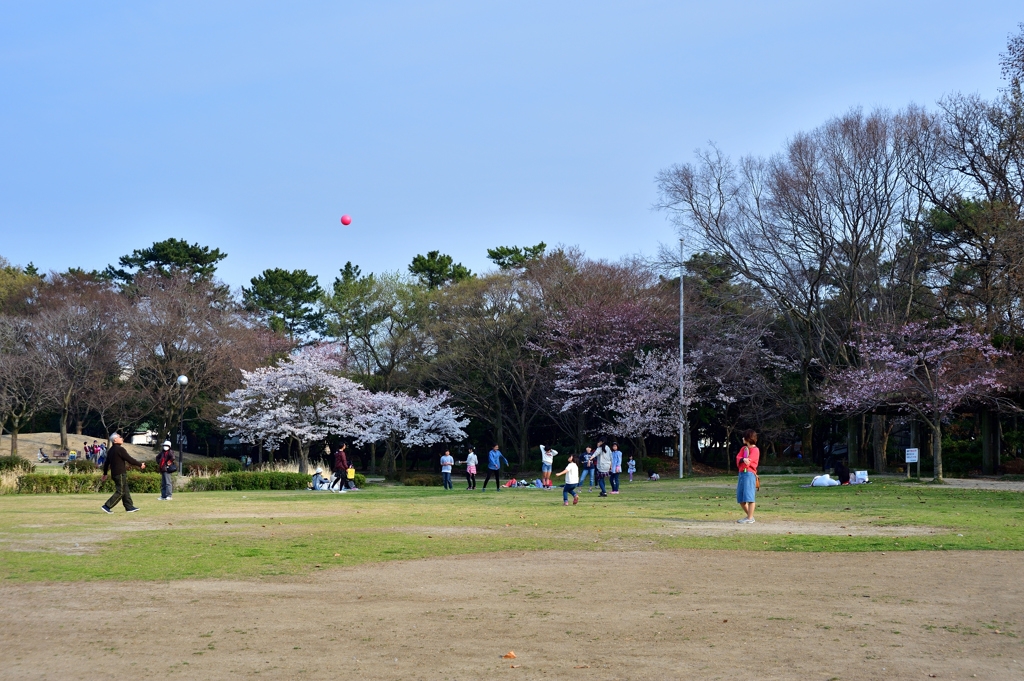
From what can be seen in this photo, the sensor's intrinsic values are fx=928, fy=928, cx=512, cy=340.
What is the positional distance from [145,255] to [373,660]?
246 feet

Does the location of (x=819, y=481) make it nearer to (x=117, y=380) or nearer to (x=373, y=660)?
(x=373, y=660)

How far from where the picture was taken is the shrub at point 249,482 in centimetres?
3344

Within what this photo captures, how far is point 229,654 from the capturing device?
677cm

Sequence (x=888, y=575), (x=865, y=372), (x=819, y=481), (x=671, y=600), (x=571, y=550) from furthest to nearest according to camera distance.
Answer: (x=865, y=372) → (x=819, y=481) → (x=571, y=550) → (x=888, y=575) → (x=671, y=600)

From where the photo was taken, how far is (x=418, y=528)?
16.5 m

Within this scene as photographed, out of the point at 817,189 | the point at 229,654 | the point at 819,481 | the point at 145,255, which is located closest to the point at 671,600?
the point at 229,654

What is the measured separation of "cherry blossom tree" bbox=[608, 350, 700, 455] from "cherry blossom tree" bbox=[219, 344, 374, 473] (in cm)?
1423

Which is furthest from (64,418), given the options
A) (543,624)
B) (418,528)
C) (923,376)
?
(543,624)

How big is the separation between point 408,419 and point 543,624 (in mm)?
44459

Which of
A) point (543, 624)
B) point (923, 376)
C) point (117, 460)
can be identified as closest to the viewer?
point (543, 624)

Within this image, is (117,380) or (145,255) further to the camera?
(145,255)

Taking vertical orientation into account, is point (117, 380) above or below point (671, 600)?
above

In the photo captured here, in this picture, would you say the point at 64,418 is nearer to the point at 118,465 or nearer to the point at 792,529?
the point at 118,465

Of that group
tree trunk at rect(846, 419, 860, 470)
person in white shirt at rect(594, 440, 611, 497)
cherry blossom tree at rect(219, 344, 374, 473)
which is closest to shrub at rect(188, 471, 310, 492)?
cherry blossom tree at rect(219, 344, 374, 473)
